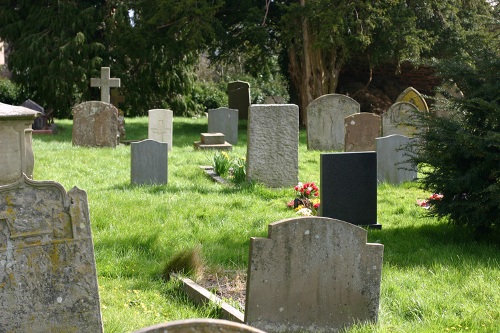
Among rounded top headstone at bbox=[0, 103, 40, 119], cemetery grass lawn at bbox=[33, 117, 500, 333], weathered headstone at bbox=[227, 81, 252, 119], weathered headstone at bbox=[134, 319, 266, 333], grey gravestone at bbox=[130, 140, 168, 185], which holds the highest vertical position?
weathered headstone at bbox=[227, 81, 252, 119]

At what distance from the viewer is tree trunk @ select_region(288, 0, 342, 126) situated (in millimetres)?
24891

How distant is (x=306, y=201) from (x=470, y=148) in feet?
8.73

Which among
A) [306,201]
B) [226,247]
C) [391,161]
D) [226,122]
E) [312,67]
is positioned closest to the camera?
[226,247]

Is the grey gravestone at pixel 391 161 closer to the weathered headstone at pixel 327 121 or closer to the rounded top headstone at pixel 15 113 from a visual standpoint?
the rounded top headstone at pixel 15 113

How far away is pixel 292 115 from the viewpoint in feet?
40.0

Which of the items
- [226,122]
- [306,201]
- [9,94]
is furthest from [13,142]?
[9,94]

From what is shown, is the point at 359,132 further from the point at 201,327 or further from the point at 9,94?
the point at 9,94

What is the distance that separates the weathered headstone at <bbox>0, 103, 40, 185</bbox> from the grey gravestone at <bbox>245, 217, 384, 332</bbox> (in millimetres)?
6778

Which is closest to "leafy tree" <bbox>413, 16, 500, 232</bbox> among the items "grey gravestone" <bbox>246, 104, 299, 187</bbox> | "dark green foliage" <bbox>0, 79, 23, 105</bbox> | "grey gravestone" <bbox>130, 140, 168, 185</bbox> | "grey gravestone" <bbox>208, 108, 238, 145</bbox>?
"grey gravestone" <bbox>246, 104, 299, 187</bbox>

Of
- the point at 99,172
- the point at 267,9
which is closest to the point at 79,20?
the point at 267,9

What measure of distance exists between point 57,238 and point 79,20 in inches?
936

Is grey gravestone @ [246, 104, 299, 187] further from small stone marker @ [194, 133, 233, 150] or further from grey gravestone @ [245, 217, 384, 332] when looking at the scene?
grey gravestone @ [245, 217, 384, 332]

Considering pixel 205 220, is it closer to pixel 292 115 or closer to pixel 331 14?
pixel 292 115

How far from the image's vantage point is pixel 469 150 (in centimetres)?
841
